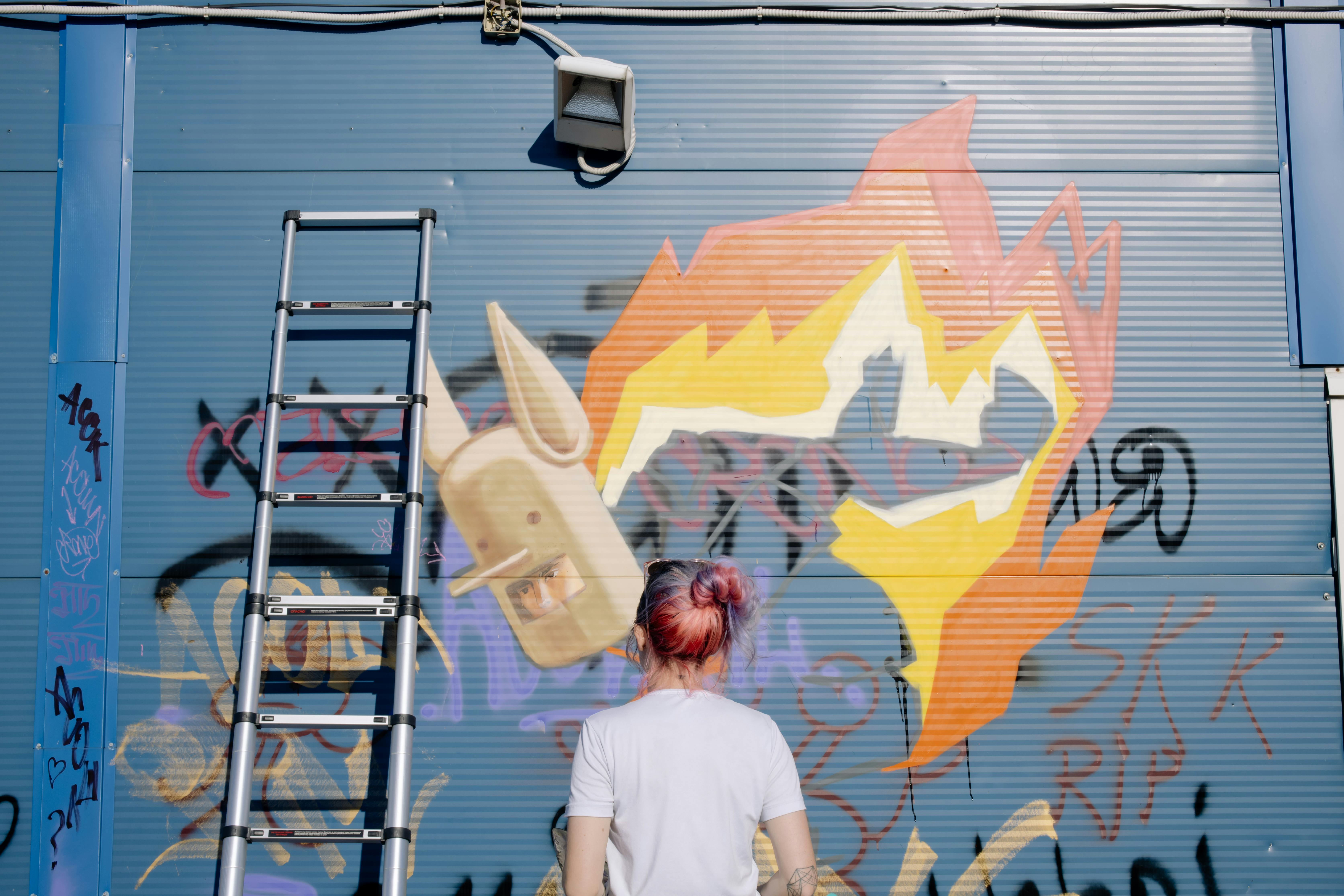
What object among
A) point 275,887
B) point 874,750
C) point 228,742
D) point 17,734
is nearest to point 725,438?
point 874,750

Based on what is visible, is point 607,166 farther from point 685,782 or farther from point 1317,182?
point 1317,182

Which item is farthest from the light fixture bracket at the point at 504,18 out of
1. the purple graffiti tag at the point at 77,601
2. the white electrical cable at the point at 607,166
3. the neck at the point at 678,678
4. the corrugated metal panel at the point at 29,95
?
the neck at the point at 678,678

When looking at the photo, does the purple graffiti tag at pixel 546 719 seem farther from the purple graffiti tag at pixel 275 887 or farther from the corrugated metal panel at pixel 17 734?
the corrugated metal panel at pixel 17 734

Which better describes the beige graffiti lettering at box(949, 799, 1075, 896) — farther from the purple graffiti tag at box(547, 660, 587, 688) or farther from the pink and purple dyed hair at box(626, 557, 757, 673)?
the pink and purple dyed hair at box(626, 557, 757, 673)

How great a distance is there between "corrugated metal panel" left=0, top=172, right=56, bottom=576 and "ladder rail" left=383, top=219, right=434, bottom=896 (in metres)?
1.40

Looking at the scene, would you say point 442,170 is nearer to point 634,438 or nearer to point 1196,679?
point 634,438

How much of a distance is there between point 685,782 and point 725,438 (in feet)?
5.57

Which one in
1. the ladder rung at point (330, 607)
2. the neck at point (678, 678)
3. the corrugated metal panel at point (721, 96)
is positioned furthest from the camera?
the corrugated metal panel at point (721, 96)

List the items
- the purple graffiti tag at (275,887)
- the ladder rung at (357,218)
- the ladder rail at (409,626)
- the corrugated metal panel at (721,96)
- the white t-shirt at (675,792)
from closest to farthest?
the white t-shirt at (675,792) < the ladder rail at (409,626) < the purple graffiti tag at (275,887) < the ladder rung at (357,218) < the corrugated metal panel at (721,96)

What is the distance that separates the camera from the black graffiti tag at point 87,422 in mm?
3420

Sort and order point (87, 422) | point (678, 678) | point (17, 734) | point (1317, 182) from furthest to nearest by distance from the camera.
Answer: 1. point (1317, 182)
2. point (87, 422)
3. point (17, 734)
4. point (678, 678)

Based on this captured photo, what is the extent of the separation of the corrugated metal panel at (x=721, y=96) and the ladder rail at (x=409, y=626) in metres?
0.57

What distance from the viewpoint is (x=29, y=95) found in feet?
11.7

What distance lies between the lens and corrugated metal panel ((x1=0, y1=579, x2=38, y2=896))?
3.28 meters
